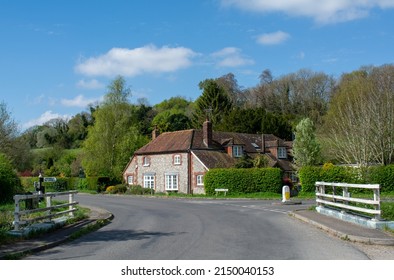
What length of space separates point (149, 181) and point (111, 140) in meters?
14.1

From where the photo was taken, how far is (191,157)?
49.5 m

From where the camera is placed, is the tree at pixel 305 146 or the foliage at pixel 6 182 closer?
the foliage at pixel 6 182

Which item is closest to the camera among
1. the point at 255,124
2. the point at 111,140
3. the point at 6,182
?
the point at 6,182

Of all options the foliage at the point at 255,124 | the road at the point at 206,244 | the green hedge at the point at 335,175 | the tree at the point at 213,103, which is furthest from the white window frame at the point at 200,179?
the tree at the point at 213,103

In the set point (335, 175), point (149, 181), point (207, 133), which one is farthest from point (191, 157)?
point (335, 175)

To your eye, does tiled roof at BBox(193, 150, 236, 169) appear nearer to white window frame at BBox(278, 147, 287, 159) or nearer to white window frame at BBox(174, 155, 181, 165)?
white window frame at BBox(174, 155, 181, 165)

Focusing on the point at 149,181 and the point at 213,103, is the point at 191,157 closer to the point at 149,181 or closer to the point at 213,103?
the point at 149,181

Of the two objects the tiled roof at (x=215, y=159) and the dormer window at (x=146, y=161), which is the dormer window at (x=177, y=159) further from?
the dormer window at (x=146, y=161)

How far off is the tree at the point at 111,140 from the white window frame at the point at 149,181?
809 centimetres

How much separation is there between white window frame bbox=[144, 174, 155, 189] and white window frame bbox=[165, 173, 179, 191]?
2370 millimetres

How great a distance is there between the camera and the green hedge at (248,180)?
143 ft

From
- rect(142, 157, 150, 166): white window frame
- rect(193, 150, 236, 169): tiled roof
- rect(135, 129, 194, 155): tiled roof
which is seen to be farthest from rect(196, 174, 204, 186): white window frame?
rect(142, 157, 150, 166): white window frame

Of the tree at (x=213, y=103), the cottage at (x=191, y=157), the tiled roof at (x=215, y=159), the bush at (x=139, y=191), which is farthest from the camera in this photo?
the tree at (x=213, y=103)
